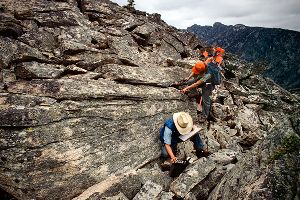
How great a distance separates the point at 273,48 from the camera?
16575cm

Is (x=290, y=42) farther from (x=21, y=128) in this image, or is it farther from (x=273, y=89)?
(x=21, y=128)

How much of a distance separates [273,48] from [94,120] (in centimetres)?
17733

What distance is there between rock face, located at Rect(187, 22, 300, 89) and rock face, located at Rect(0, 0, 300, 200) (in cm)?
14288

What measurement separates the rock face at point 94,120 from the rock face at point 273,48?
143 meters

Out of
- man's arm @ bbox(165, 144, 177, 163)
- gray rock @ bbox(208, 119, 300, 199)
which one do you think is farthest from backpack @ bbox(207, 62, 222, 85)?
gray rock @ bbox(208, 119, 300, 199)

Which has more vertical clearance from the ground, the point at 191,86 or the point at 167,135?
the point at 191,86

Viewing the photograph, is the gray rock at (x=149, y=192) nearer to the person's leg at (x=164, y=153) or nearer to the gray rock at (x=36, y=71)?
the person's leg at (x=164, y=153)

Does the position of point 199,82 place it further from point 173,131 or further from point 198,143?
point 173,131

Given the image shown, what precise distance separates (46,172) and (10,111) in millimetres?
3016

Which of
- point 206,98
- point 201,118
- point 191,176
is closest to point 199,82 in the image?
point 206,98

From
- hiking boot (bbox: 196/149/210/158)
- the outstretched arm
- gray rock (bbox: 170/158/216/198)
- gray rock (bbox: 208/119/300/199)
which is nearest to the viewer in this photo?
gray rock (bbox: 208/119/300/199)

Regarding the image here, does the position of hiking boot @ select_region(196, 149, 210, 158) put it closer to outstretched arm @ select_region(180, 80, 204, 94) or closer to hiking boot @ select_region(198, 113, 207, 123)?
hiking boot @ select_region(198, 113, 207, 123)

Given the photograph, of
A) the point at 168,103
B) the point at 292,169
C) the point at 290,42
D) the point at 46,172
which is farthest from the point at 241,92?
the point at 290,42

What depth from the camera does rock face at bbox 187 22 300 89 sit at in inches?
6004
